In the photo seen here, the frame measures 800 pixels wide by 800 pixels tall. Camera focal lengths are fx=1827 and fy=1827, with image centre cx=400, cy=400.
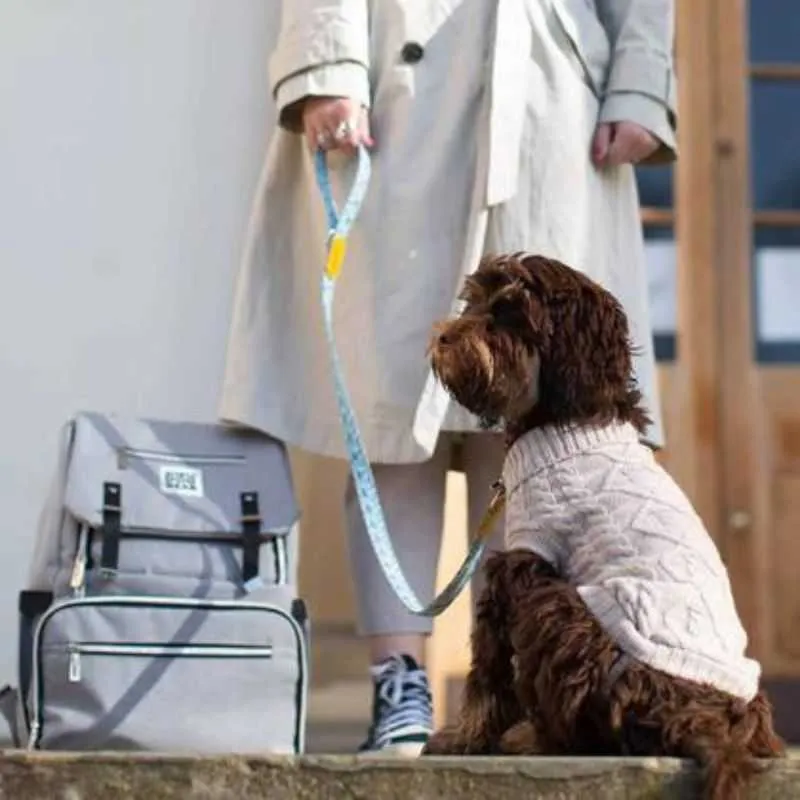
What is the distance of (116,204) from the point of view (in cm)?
393

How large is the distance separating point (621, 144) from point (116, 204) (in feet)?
4.00

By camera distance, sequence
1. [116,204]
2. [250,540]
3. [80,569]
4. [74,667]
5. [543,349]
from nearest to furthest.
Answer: [543,349]
[74,667]
[80,569]
[250,540]
[116,204]

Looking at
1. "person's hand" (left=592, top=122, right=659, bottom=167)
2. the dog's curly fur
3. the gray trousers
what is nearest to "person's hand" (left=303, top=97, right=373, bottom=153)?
"person's hand" (left=592, top=122, right=659, bottom=167)

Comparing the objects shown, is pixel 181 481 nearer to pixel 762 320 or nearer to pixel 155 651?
pixel 155 651

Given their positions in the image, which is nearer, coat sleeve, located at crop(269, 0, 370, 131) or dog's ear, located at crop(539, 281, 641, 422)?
dog's ear, located at crop(539, 281, 641, 422)

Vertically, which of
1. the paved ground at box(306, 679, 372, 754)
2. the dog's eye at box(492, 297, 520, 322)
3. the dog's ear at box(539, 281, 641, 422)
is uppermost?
the dog's eye at box(492, 297, 520, 322)

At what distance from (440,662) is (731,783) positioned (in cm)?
185

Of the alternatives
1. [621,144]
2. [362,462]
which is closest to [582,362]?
[362,462]

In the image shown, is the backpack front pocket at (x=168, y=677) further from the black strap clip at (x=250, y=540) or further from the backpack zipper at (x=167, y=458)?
the backpack zipper at (x=167, y=458)

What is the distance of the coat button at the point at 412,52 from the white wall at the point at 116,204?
795 mm

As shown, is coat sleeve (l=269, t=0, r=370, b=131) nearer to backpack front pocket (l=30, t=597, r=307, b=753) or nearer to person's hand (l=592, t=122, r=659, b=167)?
person's hand (l=592, t=122, r=659, b=167)

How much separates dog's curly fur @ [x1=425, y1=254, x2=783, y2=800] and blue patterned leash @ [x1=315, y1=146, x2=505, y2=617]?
0.57 ft

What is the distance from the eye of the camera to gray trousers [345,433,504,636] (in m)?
3.13

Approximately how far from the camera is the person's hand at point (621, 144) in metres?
3.23
